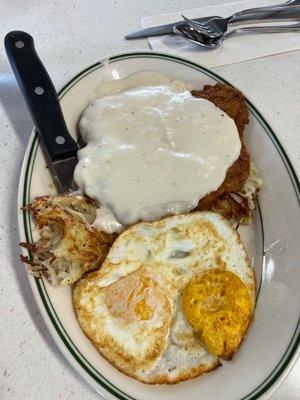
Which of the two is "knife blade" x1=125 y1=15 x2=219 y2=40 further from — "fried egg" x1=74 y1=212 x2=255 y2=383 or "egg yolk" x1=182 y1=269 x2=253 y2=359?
"egg yolk" x1=182 y1=269 x2=253 y2=359

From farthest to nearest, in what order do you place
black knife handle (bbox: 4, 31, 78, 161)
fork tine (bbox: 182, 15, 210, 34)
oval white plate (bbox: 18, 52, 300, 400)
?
1. fork tine (bbox: 182, 15, 210, 34)
2. black knife handle (bbox: 4, 31, 78, 161)
3. oval white plate (bbox: 18, 52, 300, 400)

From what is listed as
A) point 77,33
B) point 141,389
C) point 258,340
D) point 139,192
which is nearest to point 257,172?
point 139,192

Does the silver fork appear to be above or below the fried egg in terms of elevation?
above

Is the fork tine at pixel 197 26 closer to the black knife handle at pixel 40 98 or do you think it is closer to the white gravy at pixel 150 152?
the white gravy at pixel 150 152

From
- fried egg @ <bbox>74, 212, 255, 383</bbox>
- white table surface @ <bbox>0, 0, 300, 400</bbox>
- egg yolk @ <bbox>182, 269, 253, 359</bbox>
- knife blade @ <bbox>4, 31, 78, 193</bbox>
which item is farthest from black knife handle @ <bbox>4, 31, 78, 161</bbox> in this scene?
egg yolk @ <bbox>182, 269, 253, 359</bbox>

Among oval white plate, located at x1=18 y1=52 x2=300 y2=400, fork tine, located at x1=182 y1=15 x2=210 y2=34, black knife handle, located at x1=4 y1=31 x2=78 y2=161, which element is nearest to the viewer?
oval white plate, located at x1=18 y1=52 x2=300 y2=400

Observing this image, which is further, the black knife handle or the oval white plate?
the black knife handle
